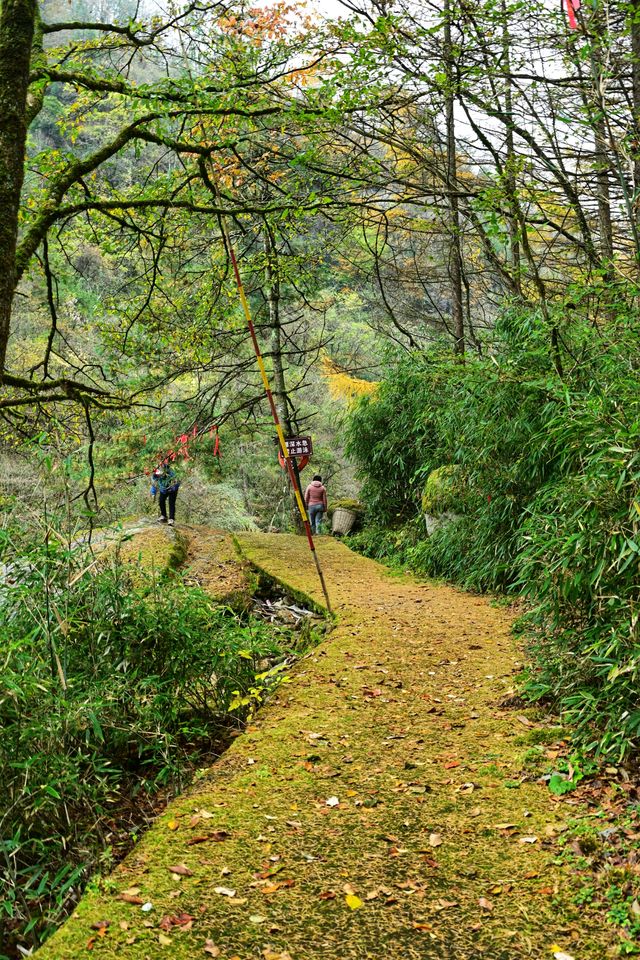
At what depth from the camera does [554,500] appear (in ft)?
15.0

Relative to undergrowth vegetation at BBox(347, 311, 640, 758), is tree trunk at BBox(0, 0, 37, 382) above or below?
above

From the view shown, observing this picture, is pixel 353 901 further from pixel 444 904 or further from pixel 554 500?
pixel 554 500

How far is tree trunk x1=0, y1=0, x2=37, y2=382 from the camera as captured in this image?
3.17 metres

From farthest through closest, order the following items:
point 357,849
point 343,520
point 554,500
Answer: point 343,520 < point 554,500 < point 357,849

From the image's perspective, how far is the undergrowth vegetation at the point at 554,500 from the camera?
10.0ft

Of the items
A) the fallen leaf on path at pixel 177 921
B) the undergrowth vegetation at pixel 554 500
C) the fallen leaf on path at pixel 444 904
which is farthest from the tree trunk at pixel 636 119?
the fallen leaf on path at pixel 177 921

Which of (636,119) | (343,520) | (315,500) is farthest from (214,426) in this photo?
(343,520)

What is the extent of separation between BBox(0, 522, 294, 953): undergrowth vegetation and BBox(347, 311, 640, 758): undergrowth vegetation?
5.69ft

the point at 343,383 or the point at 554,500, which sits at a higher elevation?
the point at 343,383

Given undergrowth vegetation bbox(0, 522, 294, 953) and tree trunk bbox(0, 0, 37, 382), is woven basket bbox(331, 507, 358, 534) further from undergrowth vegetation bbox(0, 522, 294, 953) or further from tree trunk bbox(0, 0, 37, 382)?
tree trunk bbox(0, 0, 37, 382)

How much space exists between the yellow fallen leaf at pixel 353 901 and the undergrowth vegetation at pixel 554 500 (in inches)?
47.5

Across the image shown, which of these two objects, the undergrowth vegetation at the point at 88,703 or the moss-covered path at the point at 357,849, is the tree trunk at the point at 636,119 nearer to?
the moss-covered path at the point at 357,849

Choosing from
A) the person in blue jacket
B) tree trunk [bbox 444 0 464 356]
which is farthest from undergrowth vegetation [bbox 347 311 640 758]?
the person in blue jacket

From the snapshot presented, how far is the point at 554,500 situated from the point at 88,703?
10.2ft
